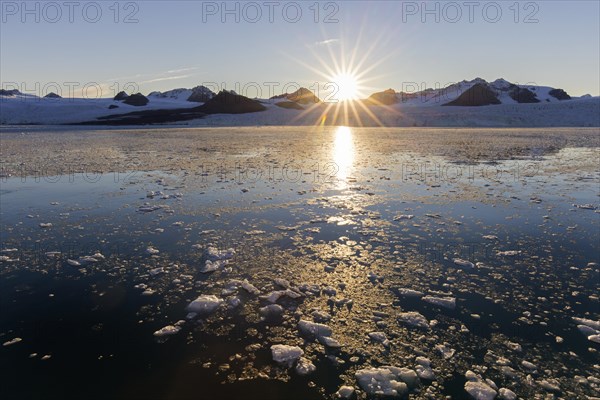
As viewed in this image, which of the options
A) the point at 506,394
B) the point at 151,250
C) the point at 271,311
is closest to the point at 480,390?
the point at 506,394

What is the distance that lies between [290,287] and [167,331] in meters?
1.78

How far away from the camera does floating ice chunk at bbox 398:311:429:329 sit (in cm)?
477

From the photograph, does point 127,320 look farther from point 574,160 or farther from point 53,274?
point 574,160

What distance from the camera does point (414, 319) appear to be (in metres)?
4.86

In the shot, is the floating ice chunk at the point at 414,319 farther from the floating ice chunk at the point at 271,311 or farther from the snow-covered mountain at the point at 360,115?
the snow-covered mountain at the point at 360,115

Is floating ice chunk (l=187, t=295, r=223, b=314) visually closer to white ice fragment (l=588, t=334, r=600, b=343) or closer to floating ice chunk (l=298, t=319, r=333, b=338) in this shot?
floating ice chunk (l=298, t=319, r=333, b=338)

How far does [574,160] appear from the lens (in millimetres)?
19234

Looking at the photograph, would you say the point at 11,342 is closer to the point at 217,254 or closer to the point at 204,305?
the point at 204,305

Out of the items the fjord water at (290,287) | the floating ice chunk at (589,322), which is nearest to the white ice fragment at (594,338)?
the fjord water at (290,287)

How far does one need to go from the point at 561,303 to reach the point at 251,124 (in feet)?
205

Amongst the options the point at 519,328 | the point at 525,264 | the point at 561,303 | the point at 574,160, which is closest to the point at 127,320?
the point at 519,328

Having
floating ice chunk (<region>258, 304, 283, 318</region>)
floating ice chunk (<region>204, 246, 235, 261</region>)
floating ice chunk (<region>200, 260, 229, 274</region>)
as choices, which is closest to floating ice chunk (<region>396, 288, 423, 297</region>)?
floating ice chunk (<region>258, 304, 283, 318</region>)

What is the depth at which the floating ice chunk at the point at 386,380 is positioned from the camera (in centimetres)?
368

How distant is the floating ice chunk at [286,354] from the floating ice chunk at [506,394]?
1.89m
